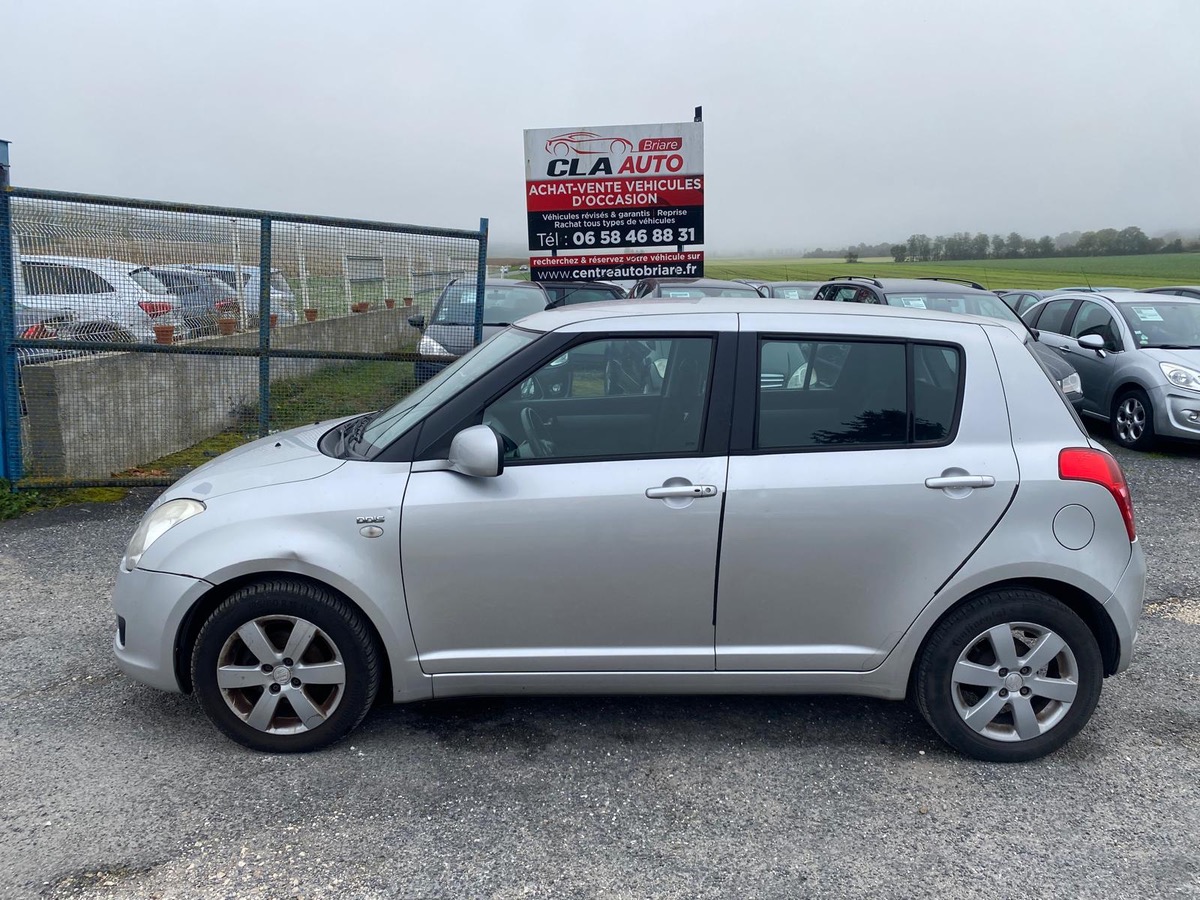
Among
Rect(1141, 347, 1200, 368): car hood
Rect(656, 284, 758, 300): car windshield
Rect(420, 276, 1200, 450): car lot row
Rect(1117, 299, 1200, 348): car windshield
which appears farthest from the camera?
Rect(656, 284, 758, 300): car windshield

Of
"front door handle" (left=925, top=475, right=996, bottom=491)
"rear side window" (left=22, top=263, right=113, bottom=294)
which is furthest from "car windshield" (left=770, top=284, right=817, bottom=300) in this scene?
"front door handle" (left=925, top=475, right=996, bottom=491)

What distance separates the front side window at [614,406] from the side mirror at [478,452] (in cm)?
18

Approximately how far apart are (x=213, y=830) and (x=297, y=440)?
65.5 inches

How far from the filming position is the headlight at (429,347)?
7.50 m

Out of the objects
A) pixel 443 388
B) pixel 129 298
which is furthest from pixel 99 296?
pixel 443 388

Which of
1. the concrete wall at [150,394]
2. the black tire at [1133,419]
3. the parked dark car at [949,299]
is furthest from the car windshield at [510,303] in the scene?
the black tire at [1133,419]

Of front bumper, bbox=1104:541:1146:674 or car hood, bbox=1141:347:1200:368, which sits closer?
front bumper, bbox=1104:541:1146:674

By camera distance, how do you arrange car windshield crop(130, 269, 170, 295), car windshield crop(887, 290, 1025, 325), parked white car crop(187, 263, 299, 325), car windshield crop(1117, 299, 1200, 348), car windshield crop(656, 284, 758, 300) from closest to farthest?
1. car windshield crop(130, 269, 170, 295)
2. parked white car crop(187, 263, 299, 325)
3. car windshield crop(887, 290, 1025, 325)
4. car windshield crop(1117, 299, 1200, 348)
5. car windshield crop(656, 284, 758, 300)

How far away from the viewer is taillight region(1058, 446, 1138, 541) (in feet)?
11.3

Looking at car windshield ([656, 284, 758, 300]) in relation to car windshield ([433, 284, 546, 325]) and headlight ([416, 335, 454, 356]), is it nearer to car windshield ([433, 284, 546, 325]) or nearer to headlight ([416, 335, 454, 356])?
car windshield ([433, 284, 546, 325])

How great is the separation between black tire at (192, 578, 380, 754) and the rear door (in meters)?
1.39

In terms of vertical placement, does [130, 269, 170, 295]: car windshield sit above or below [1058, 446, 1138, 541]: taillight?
above

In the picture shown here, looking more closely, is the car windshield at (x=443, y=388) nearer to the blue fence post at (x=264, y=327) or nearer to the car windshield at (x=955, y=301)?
the blue fence post at (x=264, y=327)

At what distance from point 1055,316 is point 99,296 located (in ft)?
34.7
